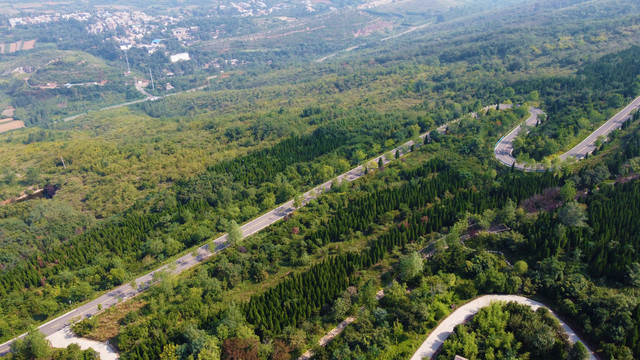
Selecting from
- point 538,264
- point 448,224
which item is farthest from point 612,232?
point 448,224

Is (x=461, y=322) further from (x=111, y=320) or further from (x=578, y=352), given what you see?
(x=111, y=320)

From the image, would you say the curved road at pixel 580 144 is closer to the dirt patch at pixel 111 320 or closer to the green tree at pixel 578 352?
the green tree at pixel 578 352

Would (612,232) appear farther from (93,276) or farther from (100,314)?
(93,276)

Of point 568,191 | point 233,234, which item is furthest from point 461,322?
point 233,234

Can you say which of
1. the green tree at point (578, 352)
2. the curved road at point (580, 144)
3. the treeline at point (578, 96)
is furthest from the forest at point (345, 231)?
the curved road at point (580, 144)

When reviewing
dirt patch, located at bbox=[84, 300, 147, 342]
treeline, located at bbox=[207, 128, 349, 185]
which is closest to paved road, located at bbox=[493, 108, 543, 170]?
treeline, located at bbox=[207, 128, 349, 185]

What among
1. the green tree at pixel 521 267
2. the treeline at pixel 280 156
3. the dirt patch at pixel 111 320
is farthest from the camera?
the treeline at pixel 280 156

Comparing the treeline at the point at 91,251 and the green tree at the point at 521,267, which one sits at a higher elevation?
the green tree at the point at 521,267
